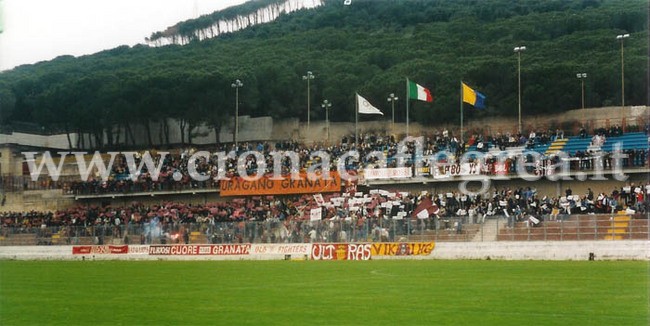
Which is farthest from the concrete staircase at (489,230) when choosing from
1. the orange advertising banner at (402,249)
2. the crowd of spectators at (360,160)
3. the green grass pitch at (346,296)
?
the crowd of spectators at (360,160)

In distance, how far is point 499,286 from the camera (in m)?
28.2

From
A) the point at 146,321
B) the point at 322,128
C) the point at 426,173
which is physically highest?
the point at 322,128

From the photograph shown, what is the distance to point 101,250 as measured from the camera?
60.5m

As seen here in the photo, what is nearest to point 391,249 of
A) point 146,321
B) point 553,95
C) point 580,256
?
point 580,256

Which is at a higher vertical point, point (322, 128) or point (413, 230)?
point (322, 128)

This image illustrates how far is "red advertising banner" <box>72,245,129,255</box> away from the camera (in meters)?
60.1

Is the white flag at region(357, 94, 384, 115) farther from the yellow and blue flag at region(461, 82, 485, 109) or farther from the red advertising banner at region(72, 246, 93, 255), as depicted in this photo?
the red advertising banner at region(72, 246, 93, 255)

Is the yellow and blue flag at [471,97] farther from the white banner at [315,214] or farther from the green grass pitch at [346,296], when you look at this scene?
the green grass pitch at [346,296]

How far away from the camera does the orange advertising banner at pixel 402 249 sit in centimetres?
4997

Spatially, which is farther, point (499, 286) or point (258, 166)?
point (258, 166)

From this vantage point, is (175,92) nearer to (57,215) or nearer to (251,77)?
(251,77)

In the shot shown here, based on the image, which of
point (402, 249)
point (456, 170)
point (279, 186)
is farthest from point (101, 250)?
point (456, 170)

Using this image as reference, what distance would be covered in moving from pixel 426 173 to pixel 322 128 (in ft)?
102

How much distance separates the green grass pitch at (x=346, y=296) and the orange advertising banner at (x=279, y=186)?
27869 millimetres
